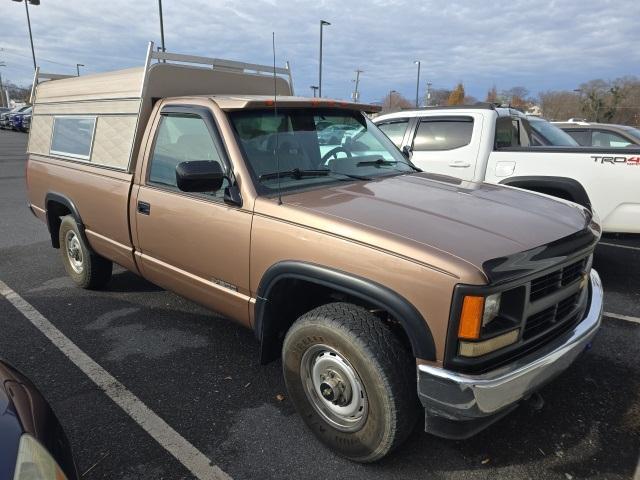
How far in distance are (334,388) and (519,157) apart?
171 inches

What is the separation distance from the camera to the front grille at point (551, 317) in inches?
95.6

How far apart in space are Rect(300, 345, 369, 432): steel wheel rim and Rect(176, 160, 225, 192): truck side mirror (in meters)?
1.13

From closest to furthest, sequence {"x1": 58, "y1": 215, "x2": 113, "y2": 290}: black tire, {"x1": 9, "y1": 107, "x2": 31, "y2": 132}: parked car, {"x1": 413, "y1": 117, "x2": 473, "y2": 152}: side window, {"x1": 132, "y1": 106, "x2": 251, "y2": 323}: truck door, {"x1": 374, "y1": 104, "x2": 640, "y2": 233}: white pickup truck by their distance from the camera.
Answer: {"x1": 132, "y1": 106, "x2": 251, "y2": 323}: truck door
{"x1": 58, "y1": 215, "x2": 113, "y2": 290}: black tire
{"x1": 374, "y1": 104, "x2": 640, "y2": 233}: white pickup truck
{"x1": 413, "y1": 117, "x2": 473, "y2": 152}: side window
{"x1": 9, "y1": 107, "x2": 31, "y2": 132}: parked car

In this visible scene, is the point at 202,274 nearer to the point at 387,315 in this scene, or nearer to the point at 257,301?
the point at 257,301

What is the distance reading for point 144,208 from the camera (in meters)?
3.73

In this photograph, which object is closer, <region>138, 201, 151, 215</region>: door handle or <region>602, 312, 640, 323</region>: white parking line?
<region>138, 201, 151, 215</region>: door handle

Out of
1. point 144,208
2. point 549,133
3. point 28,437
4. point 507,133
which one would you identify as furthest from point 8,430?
point 549,133

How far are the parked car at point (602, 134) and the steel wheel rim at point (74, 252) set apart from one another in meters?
8.38

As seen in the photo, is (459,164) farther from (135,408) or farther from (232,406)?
(135,408)

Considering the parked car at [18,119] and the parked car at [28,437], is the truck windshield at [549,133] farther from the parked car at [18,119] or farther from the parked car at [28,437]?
the parked car at [18,119]

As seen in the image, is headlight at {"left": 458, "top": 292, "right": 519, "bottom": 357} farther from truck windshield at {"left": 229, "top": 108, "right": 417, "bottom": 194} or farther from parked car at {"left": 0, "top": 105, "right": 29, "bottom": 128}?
parked car at {"left": 0, "top": 105, "right": 29, "bottom": 128}

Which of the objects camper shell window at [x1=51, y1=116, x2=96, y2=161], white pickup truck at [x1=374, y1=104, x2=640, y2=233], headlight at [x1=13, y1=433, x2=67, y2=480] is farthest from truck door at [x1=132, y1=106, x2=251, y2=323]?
white pickup truck at [x1=374, y1=104, x2=640, y2=233]

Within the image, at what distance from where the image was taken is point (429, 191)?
3209 millimetres

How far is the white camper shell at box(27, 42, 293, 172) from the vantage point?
403cm
